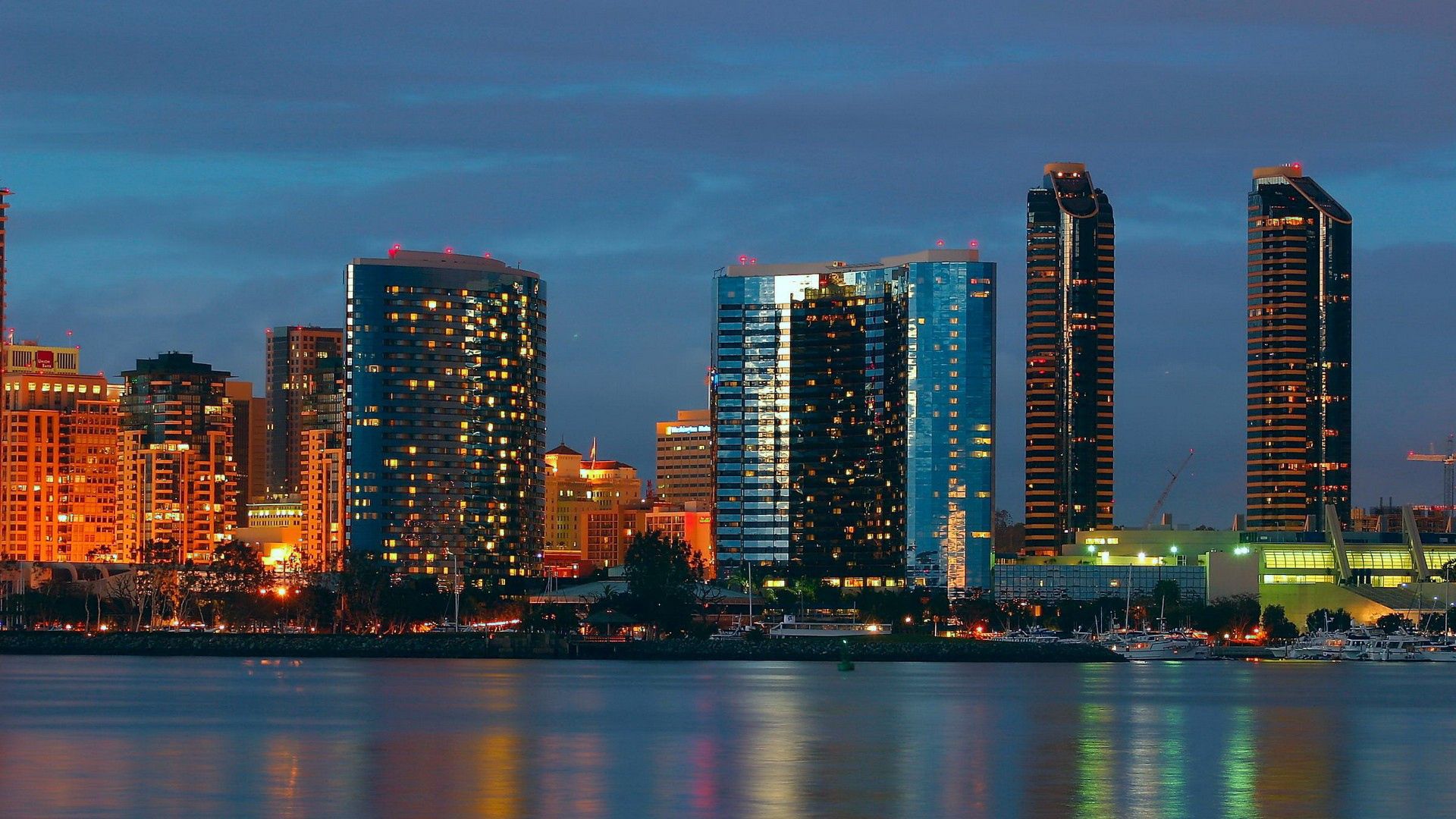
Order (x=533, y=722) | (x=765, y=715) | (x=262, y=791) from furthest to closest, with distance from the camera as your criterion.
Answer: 1. (x=765, y=715)
2. (x=533, y=722)
3. (x=262, y=791)

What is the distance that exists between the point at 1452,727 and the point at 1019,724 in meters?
22.8

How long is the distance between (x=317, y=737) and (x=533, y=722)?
51.4ft

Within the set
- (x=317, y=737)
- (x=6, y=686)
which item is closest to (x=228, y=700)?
(x=6, y=686)

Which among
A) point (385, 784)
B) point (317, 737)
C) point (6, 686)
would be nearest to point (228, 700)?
point (6, 686)

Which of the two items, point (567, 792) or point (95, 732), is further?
point (95, 732)

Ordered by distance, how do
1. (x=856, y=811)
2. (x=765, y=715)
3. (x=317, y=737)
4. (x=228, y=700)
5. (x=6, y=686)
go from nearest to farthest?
(x=856, y=811) < (x=317, y=737) < (x=765, y=715) < (x=228, y=700) < (x=6, y=686)

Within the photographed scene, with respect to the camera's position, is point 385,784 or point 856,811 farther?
point 385,784

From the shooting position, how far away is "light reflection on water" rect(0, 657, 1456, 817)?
223 feet

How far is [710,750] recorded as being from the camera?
90.1 m

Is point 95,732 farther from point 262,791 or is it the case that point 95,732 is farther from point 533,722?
point 262,791

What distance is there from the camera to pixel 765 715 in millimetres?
116000

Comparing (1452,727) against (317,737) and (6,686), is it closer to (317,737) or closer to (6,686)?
(317,737)

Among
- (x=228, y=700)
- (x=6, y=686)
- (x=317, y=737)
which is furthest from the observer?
(x=6, y=686)

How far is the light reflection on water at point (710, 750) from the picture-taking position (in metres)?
67.9
